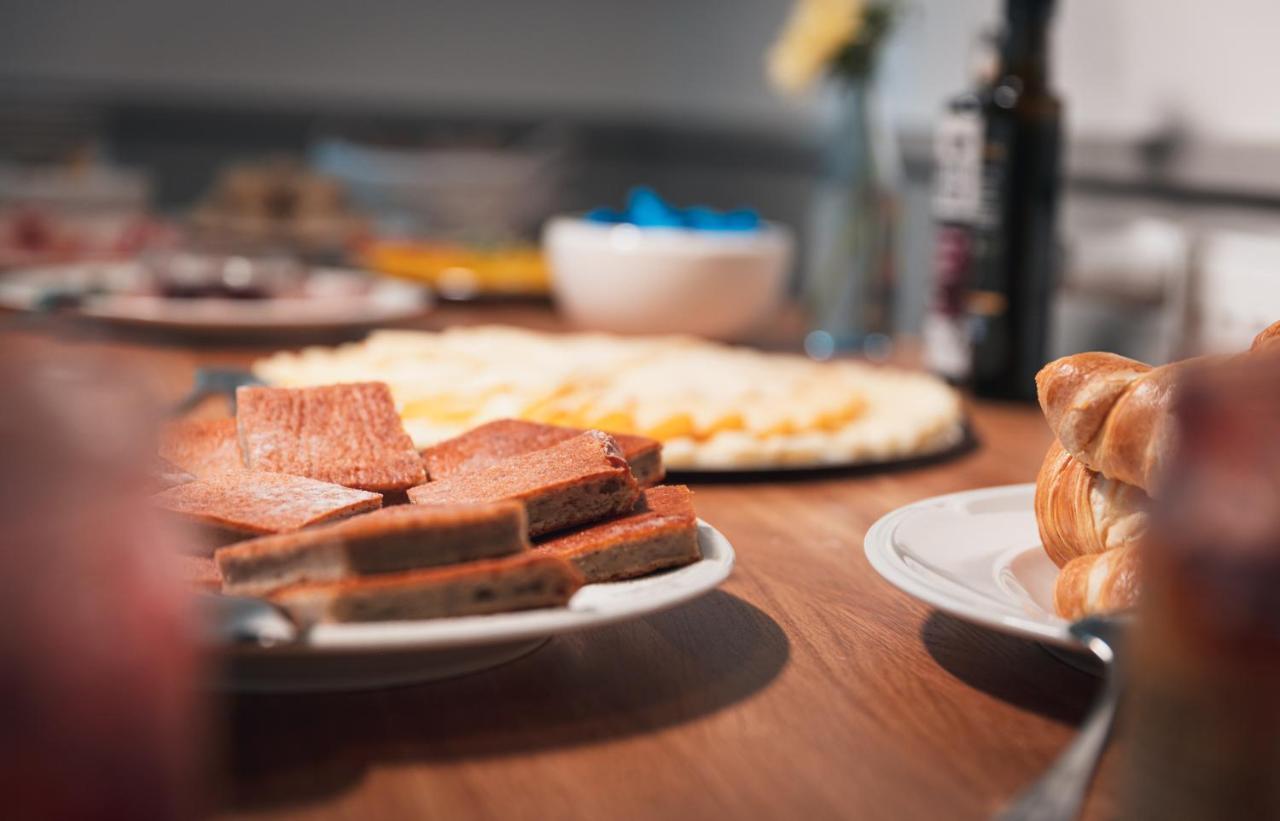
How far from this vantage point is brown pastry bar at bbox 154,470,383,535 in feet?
1.91

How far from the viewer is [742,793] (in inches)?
20.0

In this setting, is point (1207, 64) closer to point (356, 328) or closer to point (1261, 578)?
point (356, 328)

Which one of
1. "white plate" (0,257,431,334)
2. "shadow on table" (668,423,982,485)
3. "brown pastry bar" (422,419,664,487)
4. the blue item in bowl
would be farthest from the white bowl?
"brown pastry bar" (422,419,664,487)

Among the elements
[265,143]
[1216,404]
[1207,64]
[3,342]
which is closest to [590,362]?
[3,342]

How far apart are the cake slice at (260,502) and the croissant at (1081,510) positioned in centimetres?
32

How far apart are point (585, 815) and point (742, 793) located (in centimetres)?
6

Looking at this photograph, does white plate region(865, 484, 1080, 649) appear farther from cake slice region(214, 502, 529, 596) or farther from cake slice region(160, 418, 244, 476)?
cake slice region(160, 418, 244, 476)

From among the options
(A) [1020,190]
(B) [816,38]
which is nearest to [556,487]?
(A) [1020,190]

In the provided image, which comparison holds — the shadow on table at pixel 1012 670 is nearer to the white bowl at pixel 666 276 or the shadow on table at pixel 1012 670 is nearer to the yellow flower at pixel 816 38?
the white bowl at pixel 666 276

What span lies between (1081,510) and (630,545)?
21cm

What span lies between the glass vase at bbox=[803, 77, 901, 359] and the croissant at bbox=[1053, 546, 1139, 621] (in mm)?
1190

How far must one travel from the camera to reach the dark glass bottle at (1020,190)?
4.60ft

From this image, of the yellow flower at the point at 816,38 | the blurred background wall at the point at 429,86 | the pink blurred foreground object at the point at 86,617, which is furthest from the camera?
the blurred background wall at the point at 429,86

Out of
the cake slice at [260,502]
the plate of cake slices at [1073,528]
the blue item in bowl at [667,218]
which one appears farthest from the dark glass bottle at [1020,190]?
the cake slice at [260,502]
